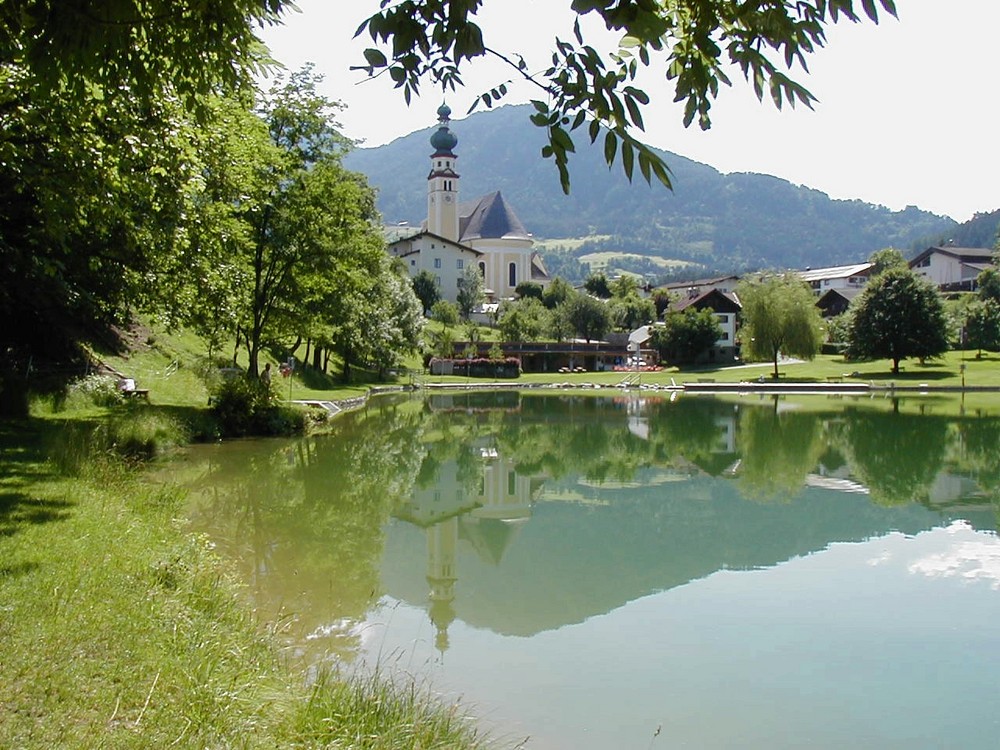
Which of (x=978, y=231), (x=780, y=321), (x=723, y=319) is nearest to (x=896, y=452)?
(x=780, y=321)

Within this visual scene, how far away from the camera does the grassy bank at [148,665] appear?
4.04m

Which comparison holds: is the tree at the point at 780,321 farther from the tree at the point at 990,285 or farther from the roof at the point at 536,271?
the roof at the point at 536,271

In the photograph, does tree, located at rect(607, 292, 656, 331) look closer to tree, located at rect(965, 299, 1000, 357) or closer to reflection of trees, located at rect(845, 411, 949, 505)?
tree, located at rect(965, 299, 1000, 357)

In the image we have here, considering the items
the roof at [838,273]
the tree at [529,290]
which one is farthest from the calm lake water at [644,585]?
the roof at [838,273]

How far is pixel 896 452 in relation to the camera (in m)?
22.3

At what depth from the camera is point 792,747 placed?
5.43 metres

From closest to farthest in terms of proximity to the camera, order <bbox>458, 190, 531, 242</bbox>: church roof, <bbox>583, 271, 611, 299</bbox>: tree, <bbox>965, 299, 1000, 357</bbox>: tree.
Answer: <bbox>965, 299, 1000, 357</bbox>: tree → <bbox>583, 271, 611, 299</bbox>: tree → <bbox>458, 190, 531, 242</bbox>: church roof

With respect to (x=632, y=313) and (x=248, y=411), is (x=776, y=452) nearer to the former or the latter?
(x=248, y=411)

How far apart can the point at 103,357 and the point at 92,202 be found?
45.5 feet

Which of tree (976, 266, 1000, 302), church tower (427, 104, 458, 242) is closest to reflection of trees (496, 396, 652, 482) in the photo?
tree (976, 266, 1000, 302)

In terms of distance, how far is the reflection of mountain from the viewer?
27.9 ft

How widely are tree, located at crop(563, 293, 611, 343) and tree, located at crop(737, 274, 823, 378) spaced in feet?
72.1

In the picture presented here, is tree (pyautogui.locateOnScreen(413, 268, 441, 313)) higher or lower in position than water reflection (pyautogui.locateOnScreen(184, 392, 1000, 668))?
higher

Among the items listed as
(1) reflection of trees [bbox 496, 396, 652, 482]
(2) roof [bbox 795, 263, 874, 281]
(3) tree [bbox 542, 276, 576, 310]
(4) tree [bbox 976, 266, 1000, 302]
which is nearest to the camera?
(1) reflection of trees [bbox 496, 396, 652, 482]
